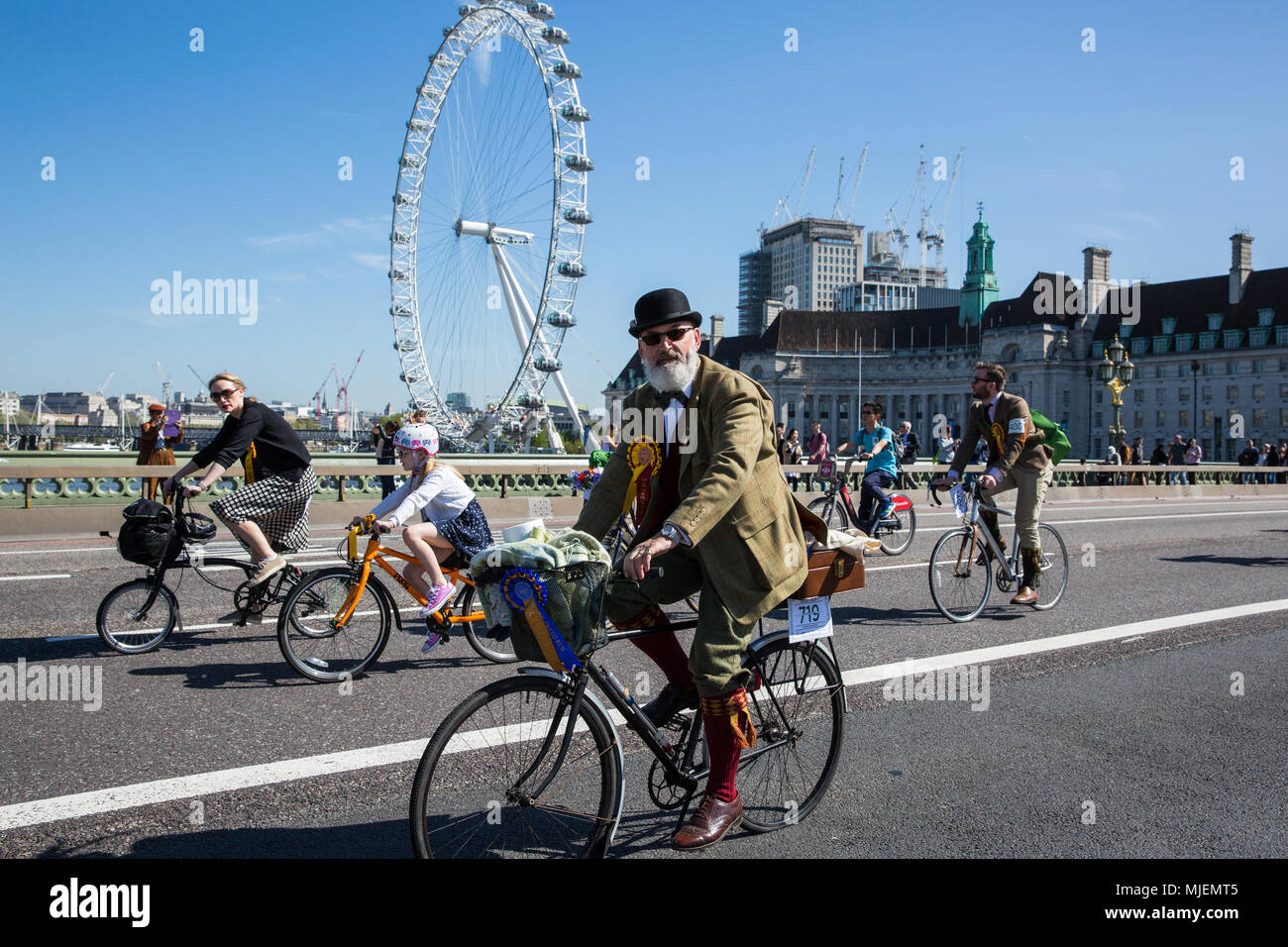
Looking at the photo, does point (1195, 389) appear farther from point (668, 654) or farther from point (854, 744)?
point (668, 654)

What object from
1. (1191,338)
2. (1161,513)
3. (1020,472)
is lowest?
(1161,513)

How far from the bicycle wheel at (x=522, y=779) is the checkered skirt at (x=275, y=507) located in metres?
4.26

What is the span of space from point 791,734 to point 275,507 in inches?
181

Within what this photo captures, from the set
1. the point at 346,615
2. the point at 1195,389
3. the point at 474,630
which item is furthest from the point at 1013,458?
the point at 1195,389

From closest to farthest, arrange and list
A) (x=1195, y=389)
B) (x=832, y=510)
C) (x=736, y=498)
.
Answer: (x=736, y=498)
(x=832, y=510)
(x=1195, y=389)

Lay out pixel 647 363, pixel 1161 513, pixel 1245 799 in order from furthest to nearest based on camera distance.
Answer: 1. pixel 1161 513
2. pixel 1245 799
3. pixel 647 363

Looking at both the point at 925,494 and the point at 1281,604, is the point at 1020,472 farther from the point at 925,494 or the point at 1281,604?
the point at 925,494

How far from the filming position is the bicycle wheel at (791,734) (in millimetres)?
Answer: 4000

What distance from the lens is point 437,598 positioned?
21.9ft

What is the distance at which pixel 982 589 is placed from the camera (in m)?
8.64

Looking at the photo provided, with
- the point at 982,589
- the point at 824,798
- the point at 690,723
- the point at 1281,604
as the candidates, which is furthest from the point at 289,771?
the point at 1281,604

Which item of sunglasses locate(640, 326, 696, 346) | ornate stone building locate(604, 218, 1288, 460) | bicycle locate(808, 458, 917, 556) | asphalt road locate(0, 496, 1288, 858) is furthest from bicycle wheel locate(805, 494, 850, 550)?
ornate stone building locate(604, 218, 1288, 460)

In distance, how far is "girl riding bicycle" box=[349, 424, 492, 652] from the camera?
22.0ft
